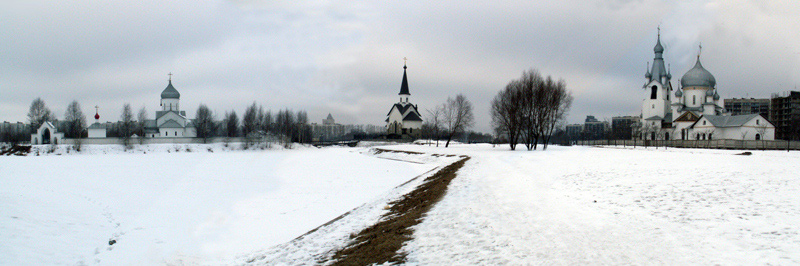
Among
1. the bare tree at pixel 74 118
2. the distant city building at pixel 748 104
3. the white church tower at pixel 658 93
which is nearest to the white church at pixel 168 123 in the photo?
the bare tree at pixel 74 118

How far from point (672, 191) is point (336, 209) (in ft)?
34.4

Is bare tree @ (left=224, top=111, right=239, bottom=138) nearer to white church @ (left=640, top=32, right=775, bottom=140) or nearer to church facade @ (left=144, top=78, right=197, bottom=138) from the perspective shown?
church facade @ (left=144, top=78, right=197, bottom=138)

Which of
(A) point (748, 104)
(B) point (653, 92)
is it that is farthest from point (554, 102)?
(A) point (748, 104)

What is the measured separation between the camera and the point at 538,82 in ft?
143

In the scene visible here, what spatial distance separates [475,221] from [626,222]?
10.0ft

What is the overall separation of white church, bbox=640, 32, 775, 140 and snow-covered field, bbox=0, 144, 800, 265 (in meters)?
53.3

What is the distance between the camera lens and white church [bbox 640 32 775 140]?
59062mm

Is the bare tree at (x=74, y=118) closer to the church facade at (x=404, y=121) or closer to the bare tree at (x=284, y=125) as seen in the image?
the bare tree at (x=284, y=125)

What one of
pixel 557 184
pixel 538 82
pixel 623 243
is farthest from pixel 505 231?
pixel 538 82

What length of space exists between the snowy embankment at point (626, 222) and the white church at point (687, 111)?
54.3m

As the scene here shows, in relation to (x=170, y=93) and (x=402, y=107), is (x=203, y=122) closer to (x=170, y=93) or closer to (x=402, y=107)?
(x=170, y=93)

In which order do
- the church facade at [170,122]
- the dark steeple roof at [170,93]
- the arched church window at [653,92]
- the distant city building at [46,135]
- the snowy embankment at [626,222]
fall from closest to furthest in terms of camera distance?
the snowy embankment at [626,222] → the distant city building at [46,135] → the arched church window at [653,92] → the church facade at [170,122] → the dark steeple roof at [170,93]

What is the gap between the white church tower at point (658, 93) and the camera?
255 ft

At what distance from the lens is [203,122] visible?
286 feet
